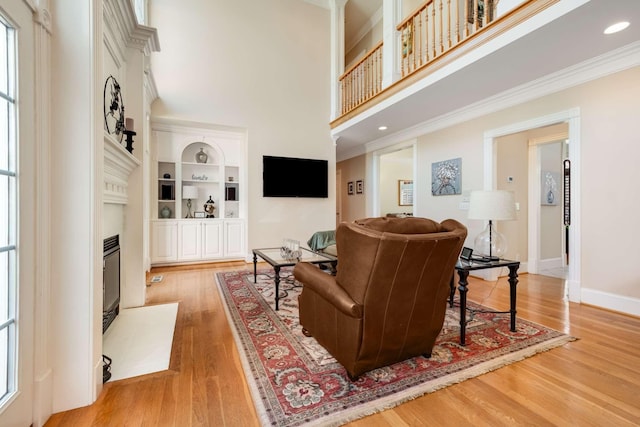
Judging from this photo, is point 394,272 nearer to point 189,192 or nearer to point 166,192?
point 189,192

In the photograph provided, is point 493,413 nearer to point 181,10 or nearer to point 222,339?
point 222,339

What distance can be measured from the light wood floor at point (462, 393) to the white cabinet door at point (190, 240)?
2.95 meters

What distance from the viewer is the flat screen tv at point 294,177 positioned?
17.6ft

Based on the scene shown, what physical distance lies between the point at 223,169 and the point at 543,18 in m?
4.87

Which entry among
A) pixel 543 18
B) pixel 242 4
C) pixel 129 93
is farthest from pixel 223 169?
pixel 543 18

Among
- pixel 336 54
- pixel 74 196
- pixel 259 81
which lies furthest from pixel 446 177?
pixel 74 196

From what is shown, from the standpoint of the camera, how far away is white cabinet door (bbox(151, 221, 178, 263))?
4809 millimetres

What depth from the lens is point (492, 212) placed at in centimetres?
246

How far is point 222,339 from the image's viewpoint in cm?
218

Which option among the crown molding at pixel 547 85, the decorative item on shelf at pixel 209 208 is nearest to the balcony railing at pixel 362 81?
the crown molding at pixel 547 85

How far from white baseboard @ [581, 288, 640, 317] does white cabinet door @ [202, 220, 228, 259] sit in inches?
205

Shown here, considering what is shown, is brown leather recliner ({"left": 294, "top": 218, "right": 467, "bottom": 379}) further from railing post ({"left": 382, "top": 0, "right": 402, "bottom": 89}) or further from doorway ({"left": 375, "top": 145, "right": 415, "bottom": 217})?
doorway ({"left": 375, "top": 145, "right": 415, "bottom": 217})

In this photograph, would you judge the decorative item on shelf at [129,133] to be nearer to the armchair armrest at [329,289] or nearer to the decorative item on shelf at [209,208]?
the armchair armrest at [329,289]

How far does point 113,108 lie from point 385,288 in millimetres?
2527
